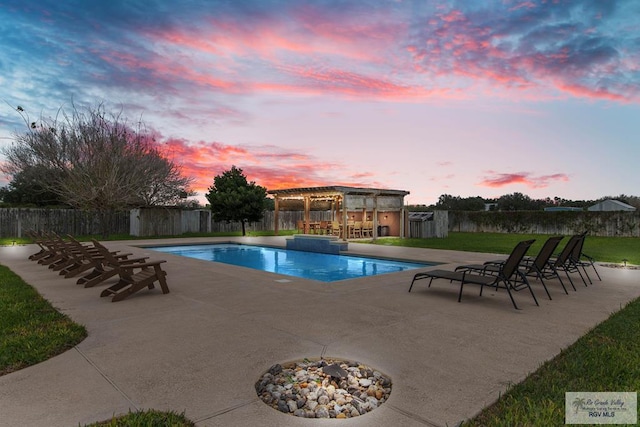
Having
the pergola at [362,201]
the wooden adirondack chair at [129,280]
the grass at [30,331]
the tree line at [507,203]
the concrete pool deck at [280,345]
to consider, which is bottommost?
the concrete pool deck at [280,345]

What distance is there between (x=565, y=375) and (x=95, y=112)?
26.7 metres

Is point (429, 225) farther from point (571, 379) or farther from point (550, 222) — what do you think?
point (571, 379)

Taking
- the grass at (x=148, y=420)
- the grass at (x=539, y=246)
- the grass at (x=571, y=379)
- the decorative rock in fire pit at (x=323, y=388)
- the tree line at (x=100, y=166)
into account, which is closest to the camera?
the grass at (x=148, y=420)

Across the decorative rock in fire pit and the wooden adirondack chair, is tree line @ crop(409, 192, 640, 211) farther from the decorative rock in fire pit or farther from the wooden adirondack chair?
the decorative rock in fire pit

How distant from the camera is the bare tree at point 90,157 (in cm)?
2112

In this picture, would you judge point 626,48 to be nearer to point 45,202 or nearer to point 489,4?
point 489,4

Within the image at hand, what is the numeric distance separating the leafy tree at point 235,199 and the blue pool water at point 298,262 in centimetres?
547

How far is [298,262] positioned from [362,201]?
8241 mm

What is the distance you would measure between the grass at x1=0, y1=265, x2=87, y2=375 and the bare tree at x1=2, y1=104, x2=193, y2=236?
1708 cm

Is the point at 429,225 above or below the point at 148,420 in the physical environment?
above

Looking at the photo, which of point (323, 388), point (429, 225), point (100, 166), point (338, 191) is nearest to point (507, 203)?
point (429, 225)

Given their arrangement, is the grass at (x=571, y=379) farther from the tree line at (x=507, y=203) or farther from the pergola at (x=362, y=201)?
the tree line at (x=507, y=203)

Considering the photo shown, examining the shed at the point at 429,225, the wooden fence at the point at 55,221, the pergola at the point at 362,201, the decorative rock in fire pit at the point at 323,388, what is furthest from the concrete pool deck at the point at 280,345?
the wooden fence at the point at 55,221

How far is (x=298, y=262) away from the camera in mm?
12945
